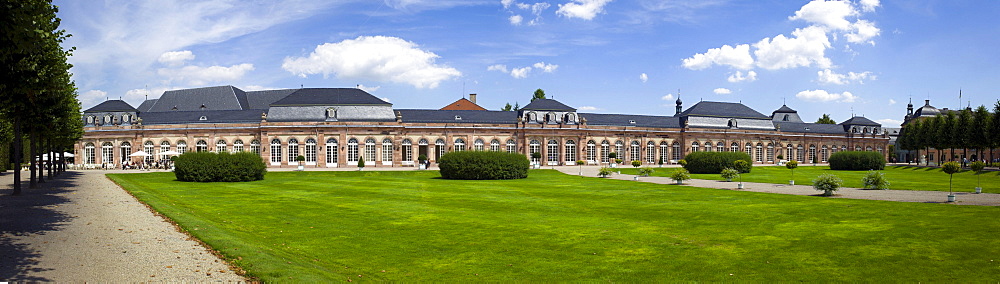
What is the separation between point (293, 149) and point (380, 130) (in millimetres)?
9344

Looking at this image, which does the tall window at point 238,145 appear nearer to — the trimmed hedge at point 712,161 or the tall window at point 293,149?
the tall window at point 293,149

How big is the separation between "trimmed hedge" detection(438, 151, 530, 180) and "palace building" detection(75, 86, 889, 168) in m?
24.8

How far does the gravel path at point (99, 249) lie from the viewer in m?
8.43

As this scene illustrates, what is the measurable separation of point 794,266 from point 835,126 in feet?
287

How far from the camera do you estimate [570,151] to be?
6800 centimetres

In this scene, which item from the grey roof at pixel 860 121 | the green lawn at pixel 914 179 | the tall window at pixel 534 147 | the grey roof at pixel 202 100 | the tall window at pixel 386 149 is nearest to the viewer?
the green lawn at pixel 914 179

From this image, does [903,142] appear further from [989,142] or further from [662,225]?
[662,225]

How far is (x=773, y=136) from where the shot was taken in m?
77.6

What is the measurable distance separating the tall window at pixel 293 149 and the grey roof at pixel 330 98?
3.95 metres

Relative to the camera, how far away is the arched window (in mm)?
61719

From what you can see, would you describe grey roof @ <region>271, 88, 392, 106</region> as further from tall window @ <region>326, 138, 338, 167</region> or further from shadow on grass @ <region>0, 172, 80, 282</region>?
shadow on grass @ <region>0, 172, 80, 282</region>

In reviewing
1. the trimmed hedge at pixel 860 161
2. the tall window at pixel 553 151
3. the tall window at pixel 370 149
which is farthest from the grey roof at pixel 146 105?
the trimmed hedge at pixel 860 161

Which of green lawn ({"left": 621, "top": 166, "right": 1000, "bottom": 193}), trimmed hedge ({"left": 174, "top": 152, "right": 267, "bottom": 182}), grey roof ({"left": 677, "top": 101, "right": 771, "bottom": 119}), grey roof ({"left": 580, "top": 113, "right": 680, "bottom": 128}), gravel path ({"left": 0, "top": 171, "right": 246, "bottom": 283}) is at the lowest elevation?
green lawn ({"left": 621, "top": 166, "right": 1000, "bottom": 193})

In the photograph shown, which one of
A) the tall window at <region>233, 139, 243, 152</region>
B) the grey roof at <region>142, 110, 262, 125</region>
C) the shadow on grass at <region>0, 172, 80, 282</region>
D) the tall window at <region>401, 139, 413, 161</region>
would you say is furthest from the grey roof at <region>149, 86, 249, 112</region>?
the shadow on grass at <region>0, 172, 80, 282</region>
